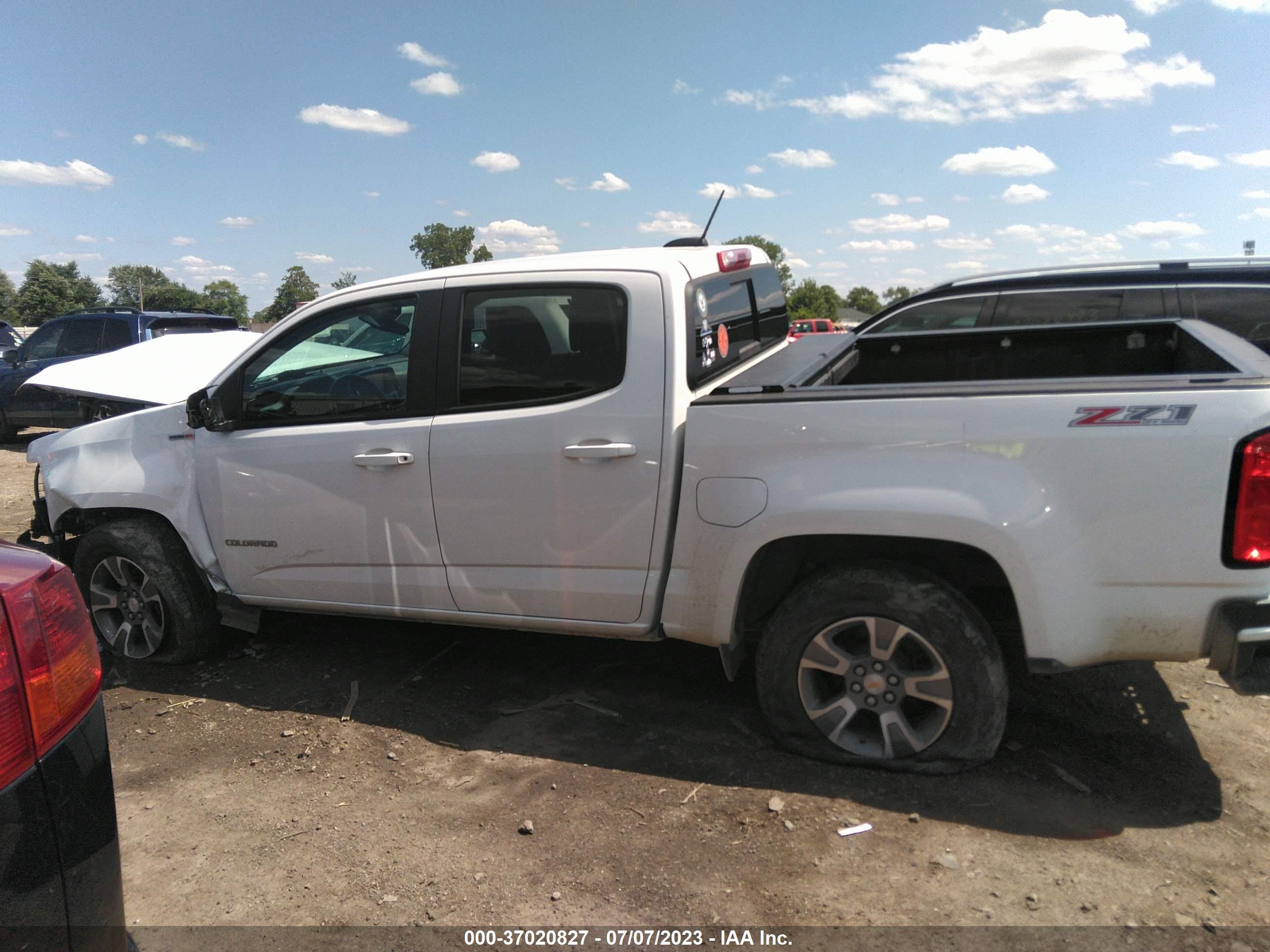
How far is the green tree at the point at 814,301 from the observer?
7688cm

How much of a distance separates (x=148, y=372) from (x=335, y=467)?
7.07 ft

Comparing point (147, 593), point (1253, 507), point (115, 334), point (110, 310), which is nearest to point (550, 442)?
point (1253, 507)

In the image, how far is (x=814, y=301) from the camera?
83312 mm

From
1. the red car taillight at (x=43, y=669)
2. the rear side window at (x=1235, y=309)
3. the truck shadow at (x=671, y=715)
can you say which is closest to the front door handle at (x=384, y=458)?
the truck shadow at (x=671, y=715)

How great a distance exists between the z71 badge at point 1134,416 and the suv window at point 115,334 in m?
13.0

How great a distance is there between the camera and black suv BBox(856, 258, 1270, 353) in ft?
19.6

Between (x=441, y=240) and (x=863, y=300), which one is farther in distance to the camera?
(x=863, y=300)

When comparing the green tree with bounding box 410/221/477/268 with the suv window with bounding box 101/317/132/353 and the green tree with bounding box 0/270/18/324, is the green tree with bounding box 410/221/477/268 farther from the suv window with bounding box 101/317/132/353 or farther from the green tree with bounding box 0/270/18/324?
the green tree with bounding box 0/270/18/324

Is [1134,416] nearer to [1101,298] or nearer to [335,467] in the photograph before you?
[335,467]

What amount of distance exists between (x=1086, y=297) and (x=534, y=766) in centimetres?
558

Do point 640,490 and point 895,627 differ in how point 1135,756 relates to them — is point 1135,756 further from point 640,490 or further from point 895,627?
point 640,490

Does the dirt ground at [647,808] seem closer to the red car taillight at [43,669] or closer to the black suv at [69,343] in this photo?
the red car taillight at [43,669]

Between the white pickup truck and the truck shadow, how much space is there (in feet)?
0.58

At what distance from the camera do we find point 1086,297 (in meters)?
6.63
